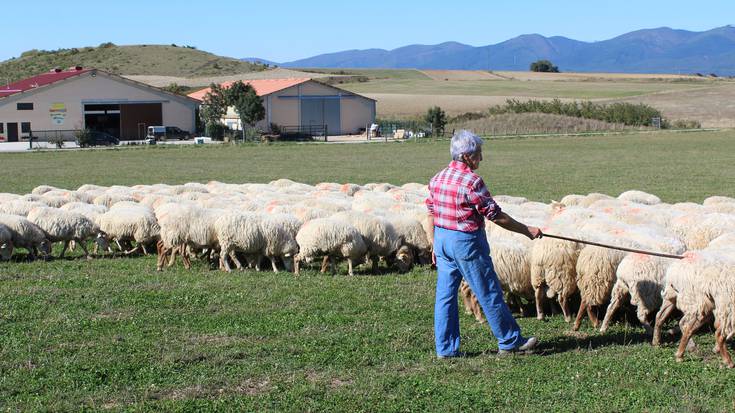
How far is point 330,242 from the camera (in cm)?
1317

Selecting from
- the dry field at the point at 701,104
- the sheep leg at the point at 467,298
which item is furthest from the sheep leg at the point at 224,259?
the dry field at the point at 701,104

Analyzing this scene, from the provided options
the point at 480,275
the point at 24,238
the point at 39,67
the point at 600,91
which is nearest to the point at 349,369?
the point at 480,275

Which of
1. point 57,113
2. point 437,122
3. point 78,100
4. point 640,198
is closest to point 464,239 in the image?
point 640,198

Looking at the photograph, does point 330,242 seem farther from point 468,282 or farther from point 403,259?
point 468,282

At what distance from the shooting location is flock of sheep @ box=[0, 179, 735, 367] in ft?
29.5

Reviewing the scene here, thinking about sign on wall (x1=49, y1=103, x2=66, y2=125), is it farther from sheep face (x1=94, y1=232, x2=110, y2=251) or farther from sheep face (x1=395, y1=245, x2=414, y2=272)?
sheep face (x1=395, y1=245, x2=414, y2=272)

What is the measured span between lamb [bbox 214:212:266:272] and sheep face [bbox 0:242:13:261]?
11.6 feet

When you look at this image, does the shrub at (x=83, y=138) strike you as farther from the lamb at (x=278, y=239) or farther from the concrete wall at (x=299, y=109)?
the lamb at (x=278, y=239)

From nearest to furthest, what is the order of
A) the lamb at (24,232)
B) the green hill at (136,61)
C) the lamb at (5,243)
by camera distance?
the lamb at (5,243) → the lamb at (24,232) → the green hill at (136,61)

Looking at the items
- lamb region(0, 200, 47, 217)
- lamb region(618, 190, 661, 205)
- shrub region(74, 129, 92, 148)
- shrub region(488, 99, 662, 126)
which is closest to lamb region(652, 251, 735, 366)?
lamb region(618, 190, 661, 205)

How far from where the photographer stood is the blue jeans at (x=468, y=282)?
823 cm

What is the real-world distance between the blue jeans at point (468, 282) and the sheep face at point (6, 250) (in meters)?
8.58

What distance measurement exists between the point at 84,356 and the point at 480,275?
4002 millimetres

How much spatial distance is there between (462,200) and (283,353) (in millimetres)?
2409
